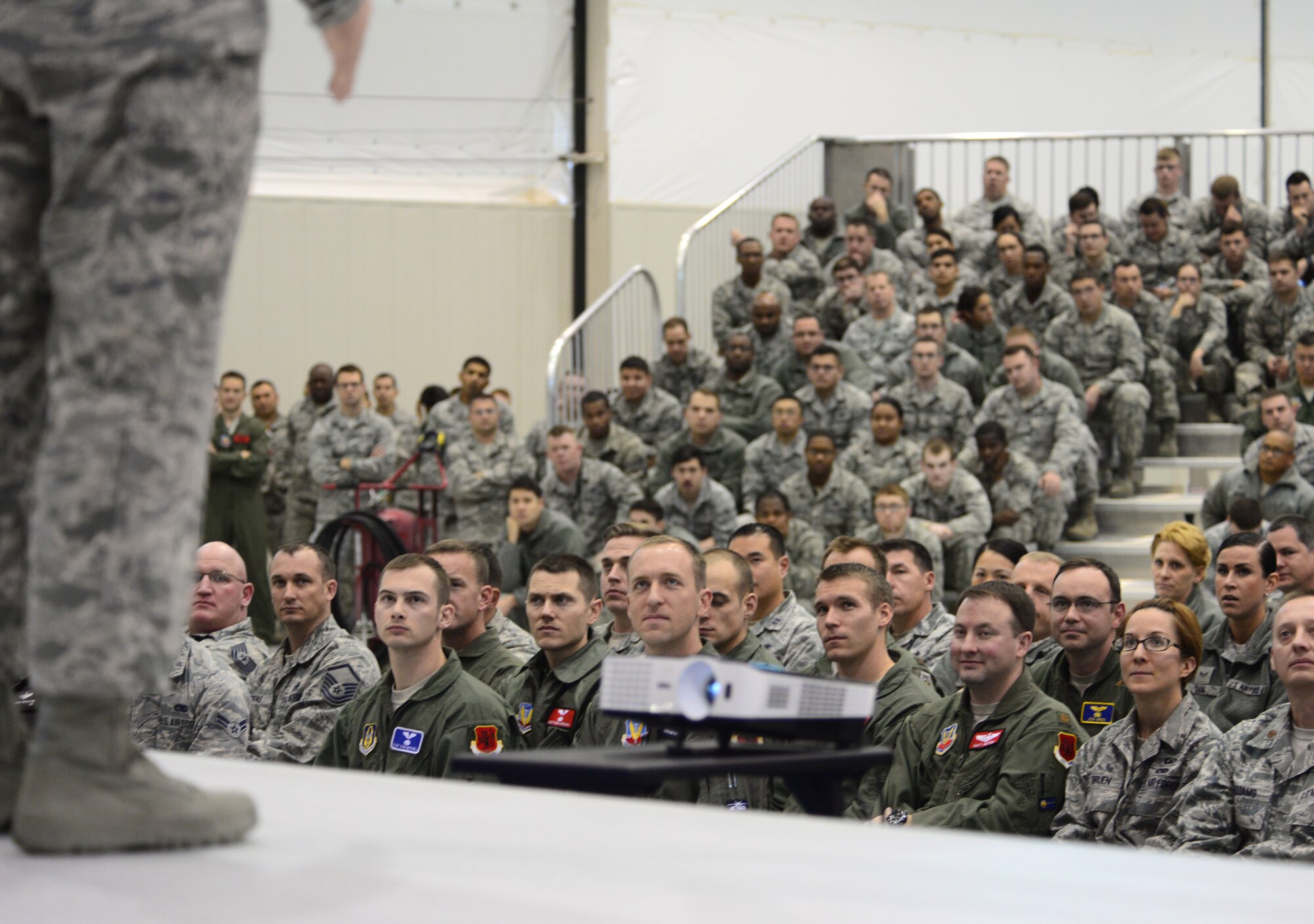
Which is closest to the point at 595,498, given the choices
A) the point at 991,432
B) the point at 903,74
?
the point at 991,432

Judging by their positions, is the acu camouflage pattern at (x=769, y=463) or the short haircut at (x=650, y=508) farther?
the acu camouflage pattern at (x=769, y=463)

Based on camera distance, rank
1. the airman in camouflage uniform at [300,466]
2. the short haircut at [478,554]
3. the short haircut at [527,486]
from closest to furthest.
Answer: the short haircut at [478,554], the short haircut at [527,486], the airman in camouflage uniform at [300,466]

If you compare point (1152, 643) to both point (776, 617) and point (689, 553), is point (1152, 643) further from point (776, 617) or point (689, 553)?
point (776, 617)

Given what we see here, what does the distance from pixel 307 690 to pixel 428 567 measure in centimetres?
60

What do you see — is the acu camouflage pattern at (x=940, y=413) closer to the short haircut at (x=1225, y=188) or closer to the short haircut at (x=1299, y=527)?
the short haircut at (x=1225, y=188)

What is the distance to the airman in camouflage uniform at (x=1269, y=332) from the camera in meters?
8.47

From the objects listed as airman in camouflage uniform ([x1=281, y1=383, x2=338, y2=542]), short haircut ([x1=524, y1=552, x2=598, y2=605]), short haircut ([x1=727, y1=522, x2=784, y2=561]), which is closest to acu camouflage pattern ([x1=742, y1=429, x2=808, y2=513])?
short haircut ([x1=727, y1=522, x2=784, y2=561])

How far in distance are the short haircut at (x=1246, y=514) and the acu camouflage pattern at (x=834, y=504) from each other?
1805 mm

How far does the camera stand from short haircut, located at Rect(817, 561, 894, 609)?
4.11 m

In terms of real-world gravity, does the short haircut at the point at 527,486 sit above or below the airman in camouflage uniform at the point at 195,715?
above

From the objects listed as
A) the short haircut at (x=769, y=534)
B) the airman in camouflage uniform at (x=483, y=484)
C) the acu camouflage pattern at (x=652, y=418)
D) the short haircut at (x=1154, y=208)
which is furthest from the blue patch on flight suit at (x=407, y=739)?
the short haircut at (x=1154, y=208)

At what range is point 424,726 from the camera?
379 cm

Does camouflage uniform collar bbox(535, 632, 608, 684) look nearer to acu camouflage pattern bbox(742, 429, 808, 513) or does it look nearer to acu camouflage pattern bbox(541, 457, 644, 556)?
acu camouflage pattern bbox(541, 457, 644, 556)

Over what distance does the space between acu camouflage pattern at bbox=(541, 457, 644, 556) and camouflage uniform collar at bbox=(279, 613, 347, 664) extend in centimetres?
358
